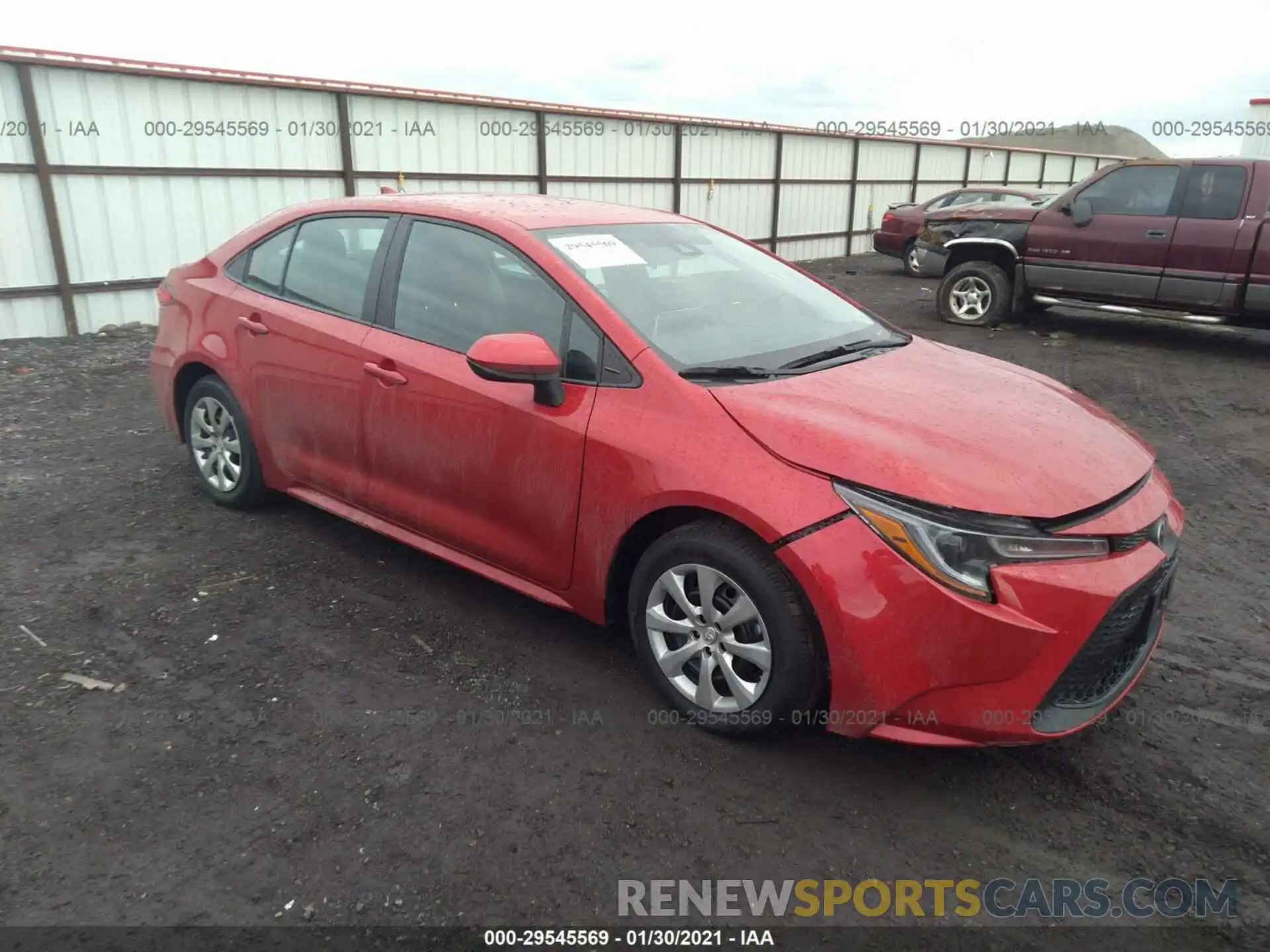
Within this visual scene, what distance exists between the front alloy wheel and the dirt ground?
179 millimetres

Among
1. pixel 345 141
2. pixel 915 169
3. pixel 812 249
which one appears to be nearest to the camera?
pixel 345 141

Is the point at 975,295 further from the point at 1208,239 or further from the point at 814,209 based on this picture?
the point at 814,209

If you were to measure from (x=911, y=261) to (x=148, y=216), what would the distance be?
1283cm

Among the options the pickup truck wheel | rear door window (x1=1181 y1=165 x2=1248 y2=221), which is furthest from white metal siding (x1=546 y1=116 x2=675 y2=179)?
rear door window (x1=1181 y1=165 x2=1248 y2=221)

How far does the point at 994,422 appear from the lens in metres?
2.82

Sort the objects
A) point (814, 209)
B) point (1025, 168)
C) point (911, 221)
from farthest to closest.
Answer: point (1025, 168), point (814, 209), point (911, 221)

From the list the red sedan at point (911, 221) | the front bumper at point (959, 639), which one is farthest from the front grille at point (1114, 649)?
the red sedan at point (911, 221)

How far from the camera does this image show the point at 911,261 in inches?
667

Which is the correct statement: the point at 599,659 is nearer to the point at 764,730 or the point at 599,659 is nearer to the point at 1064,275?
the point at 764,730

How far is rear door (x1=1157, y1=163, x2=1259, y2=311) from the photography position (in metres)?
8.58

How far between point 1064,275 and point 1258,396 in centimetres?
274

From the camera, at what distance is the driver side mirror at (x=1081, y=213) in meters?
9.43

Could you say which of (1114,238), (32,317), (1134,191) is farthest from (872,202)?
(32,317)

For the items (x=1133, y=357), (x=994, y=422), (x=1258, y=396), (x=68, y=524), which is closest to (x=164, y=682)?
(x=68, y=524)
